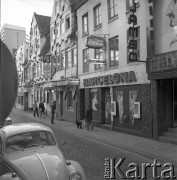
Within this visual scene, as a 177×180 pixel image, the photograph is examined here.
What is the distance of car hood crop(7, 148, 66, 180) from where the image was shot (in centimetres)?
482

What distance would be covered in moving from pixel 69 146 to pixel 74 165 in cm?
601

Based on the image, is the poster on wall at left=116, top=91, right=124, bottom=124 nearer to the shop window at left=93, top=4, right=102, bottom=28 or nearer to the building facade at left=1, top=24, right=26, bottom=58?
the shop window at left=93, top=4, right=102, bottom=28

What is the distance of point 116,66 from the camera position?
54.7 feet

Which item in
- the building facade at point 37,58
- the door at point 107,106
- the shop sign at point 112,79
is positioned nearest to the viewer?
the shop sign at point 112,79

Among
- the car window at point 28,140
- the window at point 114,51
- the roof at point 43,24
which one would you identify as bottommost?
the car window at point 28,140

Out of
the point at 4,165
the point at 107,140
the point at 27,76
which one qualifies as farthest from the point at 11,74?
the point at 27,76

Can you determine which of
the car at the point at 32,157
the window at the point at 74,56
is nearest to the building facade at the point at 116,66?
the window at the point at 74,56

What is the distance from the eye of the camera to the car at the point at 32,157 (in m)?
4.87

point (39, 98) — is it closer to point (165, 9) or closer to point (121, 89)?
point (121, 89)

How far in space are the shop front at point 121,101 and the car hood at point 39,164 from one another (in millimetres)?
8727

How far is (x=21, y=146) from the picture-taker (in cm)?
595

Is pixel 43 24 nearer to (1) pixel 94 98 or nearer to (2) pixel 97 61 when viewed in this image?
(1) pixel 94 98

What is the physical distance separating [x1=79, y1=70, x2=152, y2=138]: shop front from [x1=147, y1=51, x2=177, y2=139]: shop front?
0.52 meters

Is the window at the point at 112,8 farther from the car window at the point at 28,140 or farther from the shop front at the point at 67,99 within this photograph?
the car window at the point at 28,140
